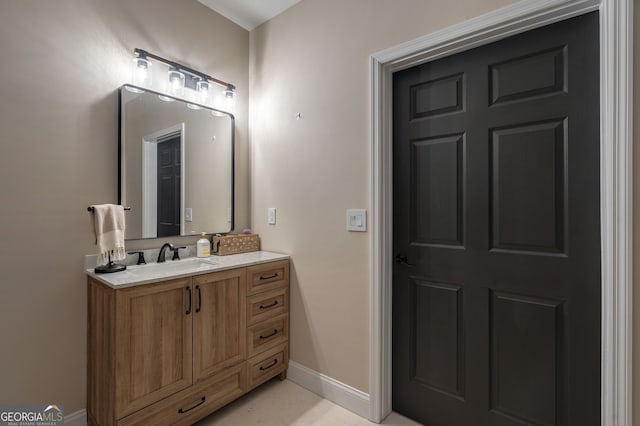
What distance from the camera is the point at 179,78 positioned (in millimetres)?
2082

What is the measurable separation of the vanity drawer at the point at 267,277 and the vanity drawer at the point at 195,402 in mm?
475

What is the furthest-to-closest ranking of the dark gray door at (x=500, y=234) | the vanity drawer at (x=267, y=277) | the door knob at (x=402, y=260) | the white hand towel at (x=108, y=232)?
the vanity drawer at (x=267, y=277)
the door knob at (x=402, y=260)
the white hand towel at (x=108, y=232)
the dark gray door at (x=500, y=234)

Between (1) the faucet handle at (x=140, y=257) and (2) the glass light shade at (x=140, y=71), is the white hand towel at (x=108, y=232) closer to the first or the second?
(1) the faucet handle at (x=140, y=257)

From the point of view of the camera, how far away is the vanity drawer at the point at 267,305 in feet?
6.52

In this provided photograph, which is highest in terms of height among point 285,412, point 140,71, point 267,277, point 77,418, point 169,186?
point 140,71

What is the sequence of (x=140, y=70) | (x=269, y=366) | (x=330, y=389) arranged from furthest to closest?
(x=269, y=366) < (x=330, y=389) < (x=140, y=70)

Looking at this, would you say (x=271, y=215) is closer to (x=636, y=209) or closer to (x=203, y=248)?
(x=203, y=248)

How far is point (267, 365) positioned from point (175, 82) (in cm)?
201

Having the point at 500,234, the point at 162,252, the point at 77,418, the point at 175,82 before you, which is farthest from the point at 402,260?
the point at 77,418

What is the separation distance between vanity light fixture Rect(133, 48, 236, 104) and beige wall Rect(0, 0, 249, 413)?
0.08 m

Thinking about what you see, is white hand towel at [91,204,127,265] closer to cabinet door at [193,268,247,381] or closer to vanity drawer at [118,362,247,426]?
cabinet door at [193,268,247,381]

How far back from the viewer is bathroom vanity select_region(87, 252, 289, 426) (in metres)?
1.45

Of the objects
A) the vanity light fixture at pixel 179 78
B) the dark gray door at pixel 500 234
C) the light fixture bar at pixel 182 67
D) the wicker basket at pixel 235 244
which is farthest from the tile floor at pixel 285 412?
the light fixture bar at pixel 182 67

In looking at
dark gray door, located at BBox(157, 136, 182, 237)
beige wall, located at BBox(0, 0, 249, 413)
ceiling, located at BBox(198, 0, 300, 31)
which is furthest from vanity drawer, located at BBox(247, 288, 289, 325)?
ceiling, located at BBox(198, 0, 300, 31)
